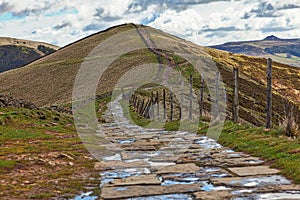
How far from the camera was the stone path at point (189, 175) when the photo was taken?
27.5ft

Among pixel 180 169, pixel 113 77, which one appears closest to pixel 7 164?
pixel 180 169

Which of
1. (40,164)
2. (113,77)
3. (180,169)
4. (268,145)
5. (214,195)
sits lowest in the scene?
(268,145)

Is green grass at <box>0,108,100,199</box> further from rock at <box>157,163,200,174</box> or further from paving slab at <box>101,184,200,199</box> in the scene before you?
rock at <box>157,163,200,174</box>

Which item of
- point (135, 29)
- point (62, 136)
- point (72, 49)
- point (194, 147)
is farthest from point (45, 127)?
point (135, 29)

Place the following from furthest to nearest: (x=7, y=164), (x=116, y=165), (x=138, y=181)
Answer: (x=116, y=165) → (x=7, y=164) → (x=138, y=181)

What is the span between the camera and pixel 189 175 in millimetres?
10336

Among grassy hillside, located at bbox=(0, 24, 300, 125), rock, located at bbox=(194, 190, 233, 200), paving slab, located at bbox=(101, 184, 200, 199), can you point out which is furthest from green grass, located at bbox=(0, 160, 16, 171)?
grassy hillside, located at bbox=(0, 24, 300, 125)

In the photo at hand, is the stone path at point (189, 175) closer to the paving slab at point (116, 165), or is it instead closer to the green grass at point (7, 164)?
the paving slab at point (116, 165)

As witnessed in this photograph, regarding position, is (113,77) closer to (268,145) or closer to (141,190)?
(268,145)

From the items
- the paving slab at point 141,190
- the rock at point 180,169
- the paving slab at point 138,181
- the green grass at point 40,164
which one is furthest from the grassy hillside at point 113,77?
the paving slab at point 141,190

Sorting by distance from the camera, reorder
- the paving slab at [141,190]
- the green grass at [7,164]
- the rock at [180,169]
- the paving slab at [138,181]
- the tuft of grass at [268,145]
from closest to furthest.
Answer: the paving slab at [141,190], the paving slab at [138,181], the tuft of grass at [268,145], the rock at [180,169], the green grass at [7,164]

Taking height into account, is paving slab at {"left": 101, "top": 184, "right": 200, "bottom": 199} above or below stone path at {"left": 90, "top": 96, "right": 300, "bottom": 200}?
above

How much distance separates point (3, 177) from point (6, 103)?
63.8 feet

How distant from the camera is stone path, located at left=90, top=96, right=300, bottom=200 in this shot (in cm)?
838
